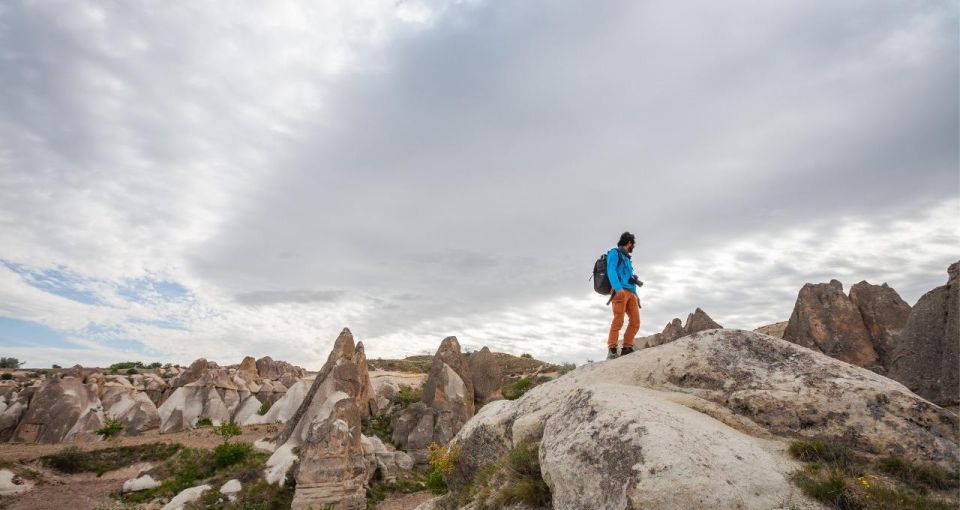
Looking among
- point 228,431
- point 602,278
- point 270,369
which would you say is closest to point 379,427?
point 228,431

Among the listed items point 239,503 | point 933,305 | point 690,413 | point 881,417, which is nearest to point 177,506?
point 239,503

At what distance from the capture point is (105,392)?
1433 inches

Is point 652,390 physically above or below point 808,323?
below

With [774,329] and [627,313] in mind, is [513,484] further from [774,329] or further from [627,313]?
[774,329]

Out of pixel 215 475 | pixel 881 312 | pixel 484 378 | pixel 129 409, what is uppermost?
pixel 881 312

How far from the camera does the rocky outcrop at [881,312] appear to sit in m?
24.3

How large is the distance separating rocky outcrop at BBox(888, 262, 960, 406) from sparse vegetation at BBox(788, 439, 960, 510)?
373 inches

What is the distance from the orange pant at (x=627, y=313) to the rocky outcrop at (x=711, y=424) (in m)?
0.85

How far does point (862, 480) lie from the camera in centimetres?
427

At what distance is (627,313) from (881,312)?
956 inches

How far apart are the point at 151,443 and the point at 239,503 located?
1474 cm

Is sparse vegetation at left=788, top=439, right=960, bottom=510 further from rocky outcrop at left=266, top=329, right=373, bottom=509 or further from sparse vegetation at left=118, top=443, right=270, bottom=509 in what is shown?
sparse vegetation at left=118, top=443, right=270, bottom=509

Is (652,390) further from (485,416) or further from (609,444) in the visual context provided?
(485,416)

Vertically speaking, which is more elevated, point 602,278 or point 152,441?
point 602,278
